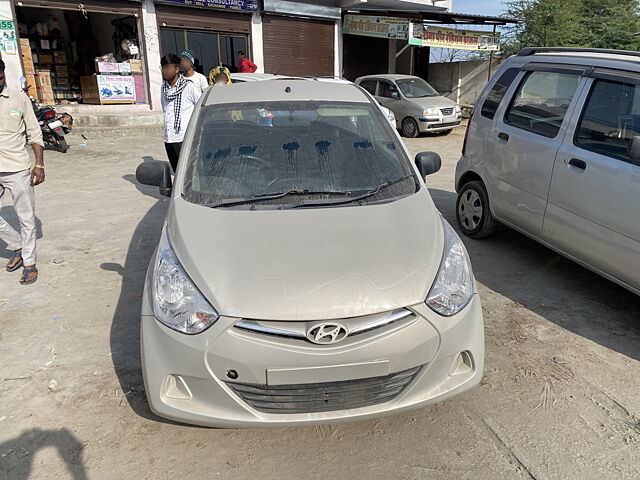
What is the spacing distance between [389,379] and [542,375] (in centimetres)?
136

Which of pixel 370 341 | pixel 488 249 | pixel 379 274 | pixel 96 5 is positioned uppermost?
pixel 96 5

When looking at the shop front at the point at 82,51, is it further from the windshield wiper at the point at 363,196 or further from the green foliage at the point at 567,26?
the green foliage at the point at 567,26

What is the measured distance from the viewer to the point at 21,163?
4.20 m

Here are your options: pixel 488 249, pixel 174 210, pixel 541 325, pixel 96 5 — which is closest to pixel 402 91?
pixel 96 5

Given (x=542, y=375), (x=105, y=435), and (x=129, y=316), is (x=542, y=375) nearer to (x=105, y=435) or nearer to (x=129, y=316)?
(x=105, y=435)

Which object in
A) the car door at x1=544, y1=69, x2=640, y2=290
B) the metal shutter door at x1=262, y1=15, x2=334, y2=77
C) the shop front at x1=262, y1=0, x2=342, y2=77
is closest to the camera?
the car door at x1=544, y1=69, x2=640, y2=290

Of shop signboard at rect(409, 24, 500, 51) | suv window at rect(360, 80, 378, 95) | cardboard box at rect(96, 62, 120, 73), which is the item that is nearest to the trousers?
cardboard box at rect(96, 62, 120, 73)

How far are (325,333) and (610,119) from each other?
293 cm

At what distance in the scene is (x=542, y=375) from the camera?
10.2 feet

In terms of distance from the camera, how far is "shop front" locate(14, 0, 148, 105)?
40.1ft

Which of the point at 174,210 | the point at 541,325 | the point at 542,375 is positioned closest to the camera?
the point at 174,210

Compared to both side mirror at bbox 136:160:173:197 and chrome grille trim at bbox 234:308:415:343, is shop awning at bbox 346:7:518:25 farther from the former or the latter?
chrome grille trim at bbox 234:308:415:343

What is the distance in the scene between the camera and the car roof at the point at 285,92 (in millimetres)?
3547

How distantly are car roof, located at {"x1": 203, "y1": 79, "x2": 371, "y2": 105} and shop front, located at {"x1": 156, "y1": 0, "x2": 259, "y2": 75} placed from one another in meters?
11.0
